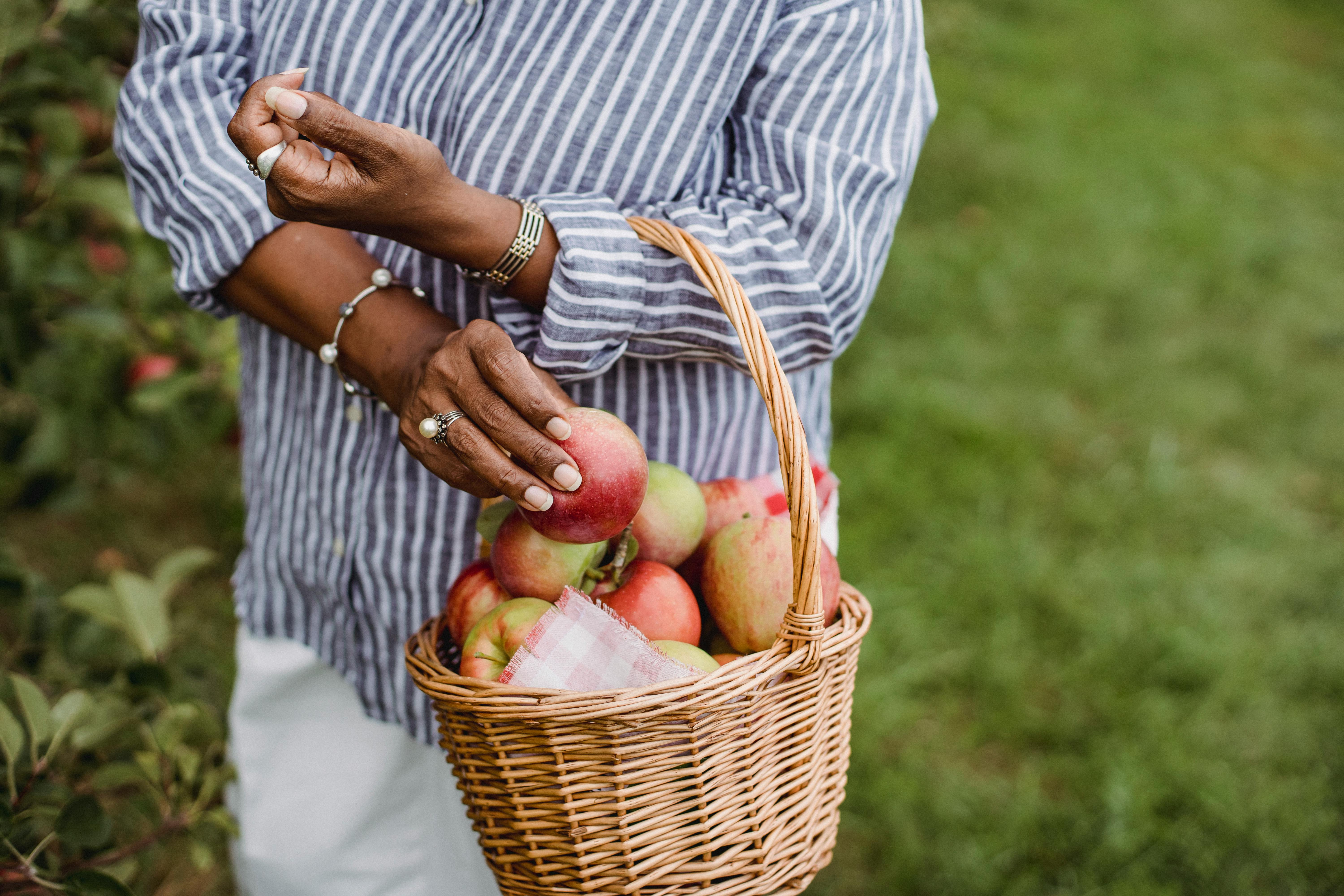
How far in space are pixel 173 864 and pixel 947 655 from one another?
1.73 m

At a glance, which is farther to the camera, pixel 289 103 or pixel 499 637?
pixel 499 637

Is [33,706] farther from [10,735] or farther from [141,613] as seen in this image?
[141,613]

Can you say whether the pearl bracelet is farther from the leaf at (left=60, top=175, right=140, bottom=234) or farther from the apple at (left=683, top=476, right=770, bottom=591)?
the leaf at (left=60, top=175, right=140, bottom=234)

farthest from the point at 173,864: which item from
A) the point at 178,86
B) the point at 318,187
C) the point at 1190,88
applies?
the point at 1190,88

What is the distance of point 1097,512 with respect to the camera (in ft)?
9.10

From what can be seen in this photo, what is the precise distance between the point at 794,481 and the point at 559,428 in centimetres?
21

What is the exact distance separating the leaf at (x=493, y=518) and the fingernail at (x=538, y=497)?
148mm

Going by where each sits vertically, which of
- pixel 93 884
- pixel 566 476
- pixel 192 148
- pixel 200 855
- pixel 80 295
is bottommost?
pixel 200 855

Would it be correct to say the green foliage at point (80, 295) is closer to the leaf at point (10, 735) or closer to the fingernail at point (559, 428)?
the leaf at point (10, 735)

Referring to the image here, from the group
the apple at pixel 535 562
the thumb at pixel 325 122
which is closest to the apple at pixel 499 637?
the apple at pixel 535 562

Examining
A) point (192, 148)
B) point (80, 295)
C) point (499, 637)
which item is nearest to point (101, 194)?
point (80, 295)

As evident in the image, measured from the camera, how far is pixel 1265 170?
5.15 metres

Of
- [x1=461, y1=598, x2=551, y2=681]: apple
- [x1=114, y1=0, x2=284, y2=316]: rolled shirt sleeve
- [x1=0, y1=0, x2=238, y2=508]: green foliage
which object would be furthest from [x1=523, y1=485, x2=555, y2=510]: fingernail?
[x1=0, y1=0, x2=238, y2=508]: green foliage

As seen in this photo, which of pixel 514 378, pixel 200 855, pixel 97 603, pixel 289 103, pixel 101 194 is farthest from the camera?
pixel 101 194
